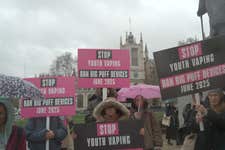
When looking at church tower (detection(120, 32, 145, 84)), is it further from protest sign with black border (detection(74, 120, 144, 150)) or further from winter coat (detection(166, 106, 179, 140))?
protest sign with black border (detection(74, 120, 144, 150))

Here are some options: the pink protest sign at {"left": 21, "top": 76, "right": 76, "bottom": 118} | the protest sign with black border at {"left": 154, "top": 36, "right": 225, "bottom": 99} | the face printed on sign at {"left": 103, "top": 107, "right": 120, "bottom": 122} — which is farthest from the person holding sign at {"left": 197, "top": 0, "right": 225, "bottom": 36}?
the face printed on sign at {"left": 103, "top": 107, "right": 120, "bottom": 122}

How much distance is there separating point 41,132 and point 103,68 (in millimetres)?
1536

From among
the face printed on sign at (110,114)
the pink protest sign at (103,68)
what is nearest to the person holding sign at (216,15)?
the pink protest sign at (103,68)

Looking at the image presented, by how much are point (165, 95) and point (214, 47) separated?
2.78ft

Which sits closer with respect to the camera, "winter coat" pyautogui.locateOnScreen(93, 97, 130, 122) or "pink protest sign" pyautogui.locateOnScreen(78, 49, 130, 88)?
"winter coat" pyautogui.locateOnScreen(93, 97, 130, 122)

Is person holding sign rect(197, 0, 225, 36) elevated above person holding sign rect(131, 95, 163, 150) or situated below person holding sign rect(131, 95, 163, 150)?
above

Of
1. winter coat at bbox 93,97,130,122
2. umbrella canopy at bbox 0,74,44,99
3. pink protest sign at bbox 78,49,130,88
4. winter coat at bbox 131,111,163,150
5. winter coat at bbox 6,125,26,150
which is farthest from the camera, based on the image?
pink protest sign at bbox 78,49,130,88

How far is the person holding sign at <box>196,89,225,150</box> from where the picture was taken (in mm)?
3959

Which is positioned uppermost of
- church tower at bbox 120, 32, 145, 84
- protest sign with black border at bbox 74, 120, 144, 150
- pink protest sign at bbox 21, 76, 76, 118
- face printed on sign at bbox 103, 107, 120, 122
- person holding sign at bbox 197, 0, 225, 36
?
church tower at bbox 120, 32, 145, 84

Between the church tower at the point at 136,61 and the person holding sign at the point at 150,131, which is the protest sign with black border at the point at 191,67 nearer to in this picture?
the person holding sign at the point at 150,131

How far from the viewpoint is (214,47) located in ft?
14.9

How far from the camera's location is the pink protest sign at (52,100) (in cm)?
537

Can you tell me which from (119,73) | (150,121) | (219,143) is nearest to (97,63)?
(119,73)

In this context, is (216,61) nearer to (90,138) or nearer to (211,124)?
(211,124)
